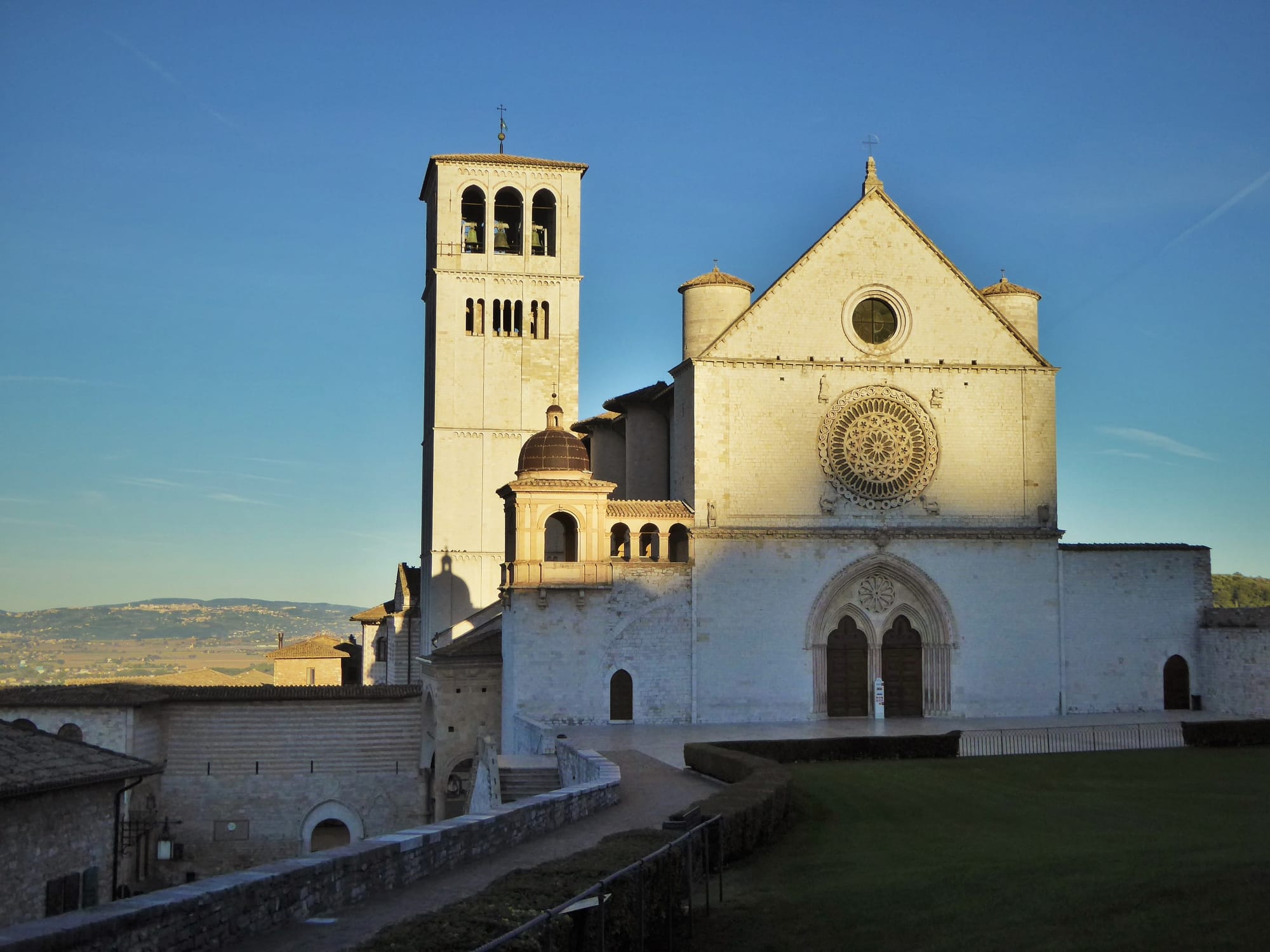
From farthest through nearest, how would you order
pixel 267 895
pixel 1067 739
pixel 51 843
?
pixel 1067 739, pixel 51 843, pixel 267 895

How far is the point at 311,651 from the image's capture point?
7225 centimetres

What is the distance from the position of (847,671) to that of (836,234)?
1307cm

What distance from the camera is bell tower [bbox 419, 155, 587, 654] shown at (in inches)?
2053

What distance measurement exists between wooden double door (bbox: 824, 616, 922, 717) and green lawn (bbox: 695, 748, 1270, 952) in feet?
38.9

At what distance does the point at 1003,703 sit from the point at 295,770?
886 inches

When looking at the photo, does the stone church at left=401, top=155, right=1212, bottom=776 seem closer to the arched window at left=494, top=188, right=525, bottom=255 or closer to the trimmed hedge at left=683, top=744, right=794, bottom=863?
the trimmed hedge at left=683, top=744, right=794, bottom=863

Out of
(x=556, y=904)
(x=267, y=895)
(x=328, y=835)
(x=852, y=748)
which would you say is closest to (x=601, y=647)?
(x=852, y=748)

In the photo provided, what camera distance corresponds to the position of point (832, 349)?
130 feet

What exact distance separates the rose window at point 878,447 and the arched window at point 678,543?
15.1 ft

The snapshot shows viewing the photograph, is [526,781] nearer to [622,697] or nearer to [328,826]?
[622,697]

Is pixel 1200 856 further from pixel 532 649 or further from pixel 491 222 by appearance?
pixel 491 222

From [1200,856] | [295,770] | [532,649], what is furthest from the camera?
[295,770]

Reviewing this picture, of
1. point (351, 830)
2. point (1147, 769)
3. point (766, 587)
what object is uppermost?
point (766, 587)

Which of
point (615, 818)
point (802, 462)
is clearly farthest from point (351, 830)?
point (615, 818)
